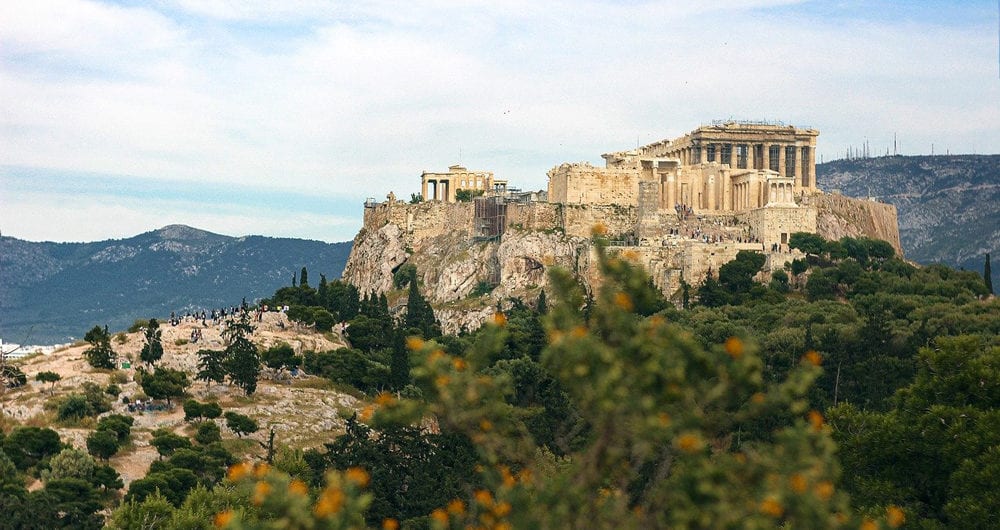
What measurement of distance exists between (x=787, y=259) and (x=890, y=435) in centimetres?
5743

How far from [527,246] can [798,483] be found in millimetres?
91925

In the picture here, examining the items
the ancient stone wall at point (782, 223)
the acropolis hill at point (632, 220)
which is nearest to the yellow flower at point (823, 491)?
the acropolis hill at point (632, 220)

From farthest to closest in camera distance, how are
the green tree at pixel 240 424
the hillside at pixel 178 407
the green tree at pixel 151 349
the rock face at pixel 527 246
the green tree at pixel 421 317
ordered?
1. the rock face at pixel 527 246
2. the green tree at pixel 421 317
3. the green tree at pixel 151 349
4. the hillside at pixel 178 407
5. the green tree at pixel 240 424

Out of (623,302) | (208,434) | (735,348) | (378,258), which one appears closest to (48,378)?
(208,434)

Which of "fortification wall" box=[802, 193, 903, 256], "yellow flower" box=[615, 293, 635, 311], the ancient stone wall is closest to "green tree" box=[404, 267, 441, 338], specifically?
the ancient stone wall

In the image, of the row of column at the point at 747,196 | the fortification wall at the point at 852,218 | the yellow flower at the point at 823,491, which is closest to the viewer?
the yellow flower at the point at 823,491

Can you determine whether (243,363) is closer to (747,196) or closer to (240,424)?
(240,424)

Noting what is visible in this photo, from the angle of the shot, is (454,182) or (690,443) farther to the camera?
(454,182)

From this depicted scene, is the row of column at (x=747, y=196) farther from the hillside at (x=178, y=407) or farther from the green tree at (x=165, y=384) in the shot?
the green tree at (x=165, y=384)

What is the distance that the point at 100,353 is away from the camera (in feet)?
259

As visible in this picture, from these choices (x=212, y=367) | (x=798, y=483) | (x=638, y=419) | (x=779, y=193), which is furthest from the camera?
(x=779, y=193)

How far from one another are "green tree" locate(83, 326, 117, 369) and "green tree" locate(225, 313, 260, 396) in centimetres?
644

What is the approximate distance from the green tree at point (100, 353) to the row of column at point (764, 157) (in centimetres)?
5578

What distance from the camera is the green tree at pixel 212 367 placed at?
248 feet
